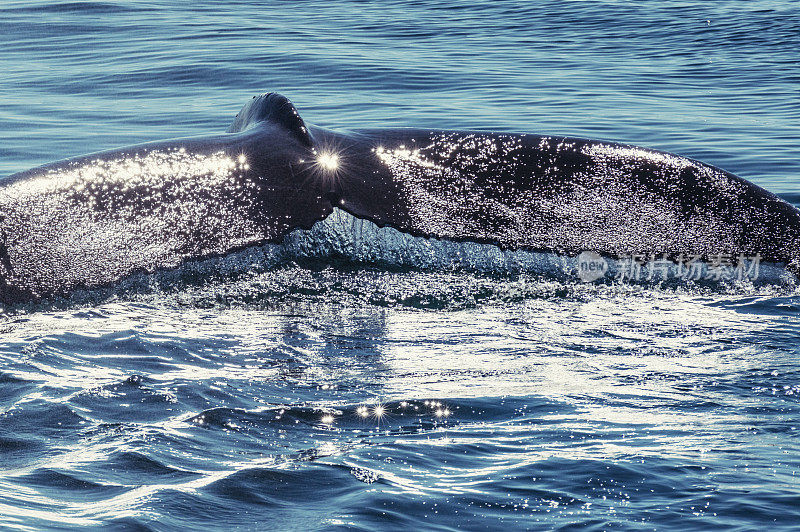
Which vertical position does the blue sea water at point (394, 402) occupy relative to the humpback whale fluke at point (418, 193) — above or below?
below

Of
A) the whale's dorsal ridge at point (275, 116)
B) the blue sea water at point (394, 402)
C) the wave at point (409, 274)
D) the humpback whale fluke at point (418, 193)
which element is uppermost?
the whale's dorsal ridge at point (275, 116)

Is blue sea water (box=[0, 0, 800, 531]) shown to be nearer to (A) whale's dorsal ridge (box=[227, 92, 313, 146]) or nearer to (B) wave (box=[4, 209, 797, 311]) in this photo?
(B) wave (box=[4, 209, 797, 311])

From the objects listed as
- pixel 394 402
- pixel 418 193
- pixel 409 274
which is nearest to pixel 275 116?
pixel 418 193

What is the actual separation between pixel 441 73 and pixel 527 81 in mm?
1240

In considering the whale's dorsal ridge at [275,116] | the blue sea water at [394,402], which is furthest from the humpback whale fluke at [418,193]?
the blue sea water at [394,402]

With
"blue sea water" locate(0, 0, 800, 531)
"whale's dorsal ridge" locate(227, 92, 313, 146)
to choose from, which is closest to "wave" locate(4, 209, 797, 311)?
"blue sea water" locate(0, 0, 800, 531)

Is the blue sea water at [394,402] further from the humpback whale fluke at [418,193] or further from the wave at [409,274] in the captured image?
the humpback whale fluke at [418,193]

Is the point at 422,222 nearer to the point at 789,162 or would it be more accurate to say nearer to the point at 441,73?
the point at 789,162

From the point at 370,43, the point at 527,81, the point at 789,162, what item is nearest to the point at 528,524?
the point at 789,162

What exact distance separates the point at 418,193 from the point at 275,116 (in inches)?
31.4

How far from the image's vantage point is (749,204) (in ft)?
17.3

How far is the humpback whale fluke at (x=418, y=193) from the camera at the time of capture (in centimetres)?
494

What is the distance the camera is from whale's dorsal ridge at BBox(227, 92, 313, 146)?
5.39 metres

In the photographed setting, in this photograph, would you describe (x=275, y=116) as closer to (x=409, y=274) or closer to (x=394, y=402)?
(x=409, y=274)
